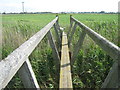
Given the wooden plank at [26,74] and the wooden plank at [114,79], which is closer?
the wooden plank at [114,79]

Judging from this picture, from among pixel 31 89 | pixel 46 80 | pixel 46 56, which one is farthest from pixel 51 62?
pixel 31 89

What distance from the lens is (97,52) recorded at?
13.8 feet

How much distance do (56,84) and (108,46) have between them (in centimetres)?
208

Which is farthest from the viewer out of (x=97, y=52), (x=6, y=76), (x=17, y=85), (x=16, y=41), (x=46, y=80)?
(x=16, y=41)

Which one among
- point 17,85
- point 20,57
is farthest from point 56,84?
point 20,57

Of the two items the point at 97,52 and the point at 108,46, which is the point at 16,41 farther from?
the point at 108,46

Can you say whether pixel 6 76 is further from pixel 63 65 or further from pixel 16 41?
pixel 16 41

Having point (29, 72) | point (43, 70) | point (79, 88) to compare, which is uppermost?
point (29, 72)

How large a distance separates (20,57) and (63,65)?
7.07ft

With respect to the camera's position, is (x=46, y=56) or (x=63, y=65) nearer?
(x=63, y=65)

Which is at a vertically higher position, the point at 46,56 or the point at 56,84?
the point at 46,56

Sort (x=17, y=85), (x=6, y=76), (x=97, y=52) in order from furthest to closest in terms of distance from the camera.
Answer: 1. (x=97, y=52)
2. (x=17, y=85)
3. (x=6, y=76)

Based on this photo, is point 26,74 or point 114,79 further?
point 26,74

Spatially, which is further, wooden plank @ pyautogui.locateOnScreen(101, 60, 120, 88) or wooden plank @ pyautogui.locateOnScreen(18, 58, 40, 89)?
wooden plank @ pyautogui.locateOnScreen(18, 58, 40, 89)
